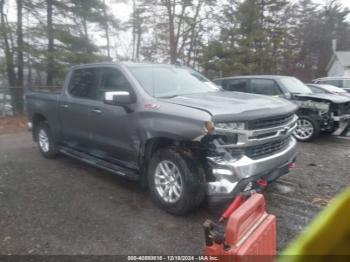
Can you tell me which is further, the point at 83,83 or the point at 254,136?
the point at 83,83

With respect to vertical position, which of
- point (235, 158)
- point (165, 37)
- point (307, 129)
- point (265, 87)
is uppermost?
point (165, 37)

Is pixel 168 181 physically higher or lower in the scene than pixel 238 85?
lower

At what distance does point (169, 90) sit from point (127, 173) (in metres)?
1.30

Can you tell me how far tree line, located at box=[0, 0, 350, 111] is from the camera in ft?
45.7

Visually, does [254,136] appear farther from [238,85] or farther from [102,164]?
[238,85]

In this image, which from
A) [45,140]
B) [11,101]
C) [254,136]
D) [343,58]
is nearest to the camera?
[254,136]

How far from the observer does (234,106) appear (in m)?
3.59

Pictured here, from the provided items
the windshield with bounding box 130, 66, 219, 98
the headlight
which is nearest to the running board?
the windshield with bounding box 130, 66, 219, 98

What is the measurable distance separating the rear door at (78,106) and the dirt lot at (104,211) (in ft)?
2.20

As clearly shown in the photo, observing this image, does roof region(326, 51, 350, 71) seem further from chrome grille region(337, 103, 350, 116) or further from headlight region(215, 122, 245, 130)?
headlight region(215, 122, 245, 130)

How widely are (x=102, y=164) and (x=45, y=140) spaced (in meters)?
2.45

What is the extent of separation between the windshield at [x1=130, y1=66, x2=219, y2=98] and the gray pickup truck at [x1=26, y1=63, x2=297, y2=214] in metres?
0.02

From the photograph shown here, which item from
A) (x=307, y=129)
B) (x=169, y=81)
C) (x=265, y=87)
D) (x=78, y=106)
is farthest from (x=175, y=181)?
(x=265, y=87)

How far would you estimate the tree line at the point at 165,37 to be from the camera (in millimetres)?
13922
